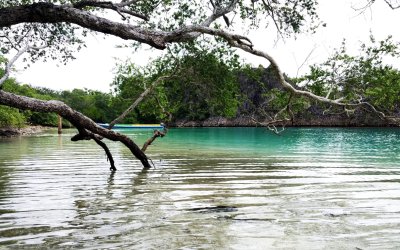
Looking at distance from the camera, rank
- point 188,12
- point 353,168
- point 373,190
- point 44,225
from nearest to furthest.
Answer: point 44,225
point 373,190
point 188,12
point 353,168

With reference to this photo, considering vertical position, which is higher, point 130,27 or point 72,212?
point 130,27

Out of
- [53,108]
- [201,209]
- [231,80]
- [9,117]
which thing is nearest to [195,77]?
[231,80]

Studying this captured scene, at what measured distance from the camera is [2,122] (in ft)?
139

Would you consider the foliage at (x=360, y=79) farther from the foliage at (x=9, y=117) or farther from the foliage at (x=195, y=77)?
the foliage at (x=9, y=117)

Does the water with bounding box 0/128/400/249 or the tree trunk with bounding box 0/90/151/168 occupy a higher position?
the tree trunk with bounding box 0/90/151/168

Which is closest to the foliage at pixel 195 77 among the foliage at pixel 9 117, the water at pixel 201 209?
the water at pixel 201 209

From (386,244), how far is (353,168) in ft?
30.7

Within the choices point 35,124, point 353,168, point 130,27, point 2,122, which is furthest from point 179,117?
point 130,27

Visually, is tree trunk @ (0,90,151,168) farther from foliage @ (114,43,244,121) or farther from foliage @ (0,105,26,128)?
foliage @ (0,105,26,128)

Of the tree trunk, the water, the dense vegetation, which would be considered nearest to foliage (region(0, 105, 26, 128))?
the dense vegetation

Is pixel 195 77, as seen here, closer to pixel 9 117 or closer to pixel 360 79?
pixel 360 79

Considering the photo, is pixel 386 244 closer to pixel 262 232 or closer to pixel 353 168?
pixel 262 232

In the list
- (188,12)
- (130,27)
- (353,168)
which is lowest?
(353,168)

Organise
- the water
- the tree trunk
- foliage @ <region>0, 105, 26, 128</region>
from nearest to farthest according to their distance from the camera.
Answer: the water → the tree trunk → foliage @ <region>0, 105, 26, 128</region>
